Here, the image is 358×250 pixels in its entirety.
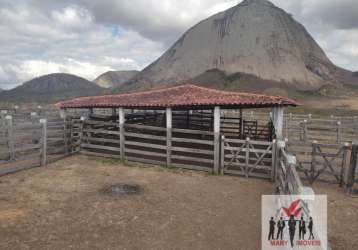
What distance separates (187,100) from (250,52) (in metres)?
62.2

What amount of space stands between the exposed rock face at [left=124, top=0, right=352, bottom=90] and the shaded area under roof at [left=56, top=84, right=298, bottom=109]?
5324cm

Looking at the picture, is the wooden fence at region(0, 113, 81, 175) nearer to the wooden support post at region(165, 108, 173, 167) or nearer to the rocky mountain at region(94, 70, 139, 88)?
the wooden support post at region(165, 108, 173, 167)

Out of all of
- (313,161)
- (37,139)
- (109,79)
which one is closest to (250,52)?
(313,161)

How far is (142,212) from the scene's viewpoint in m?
5.97

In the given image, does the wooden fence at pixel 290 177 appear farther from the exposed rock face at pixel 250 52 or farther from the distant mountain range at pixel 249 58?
the exposed rock face at pixel 250 52

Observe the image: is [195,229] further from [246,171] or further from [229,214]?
[246,171]

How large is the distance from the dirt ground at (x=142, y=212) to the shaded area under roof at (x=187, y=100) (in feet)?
9.24

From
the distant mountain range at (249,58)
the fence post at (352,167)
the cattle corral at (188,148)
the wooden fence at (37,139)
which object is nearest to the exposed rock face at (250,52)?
the distant mountain range at (249,58)

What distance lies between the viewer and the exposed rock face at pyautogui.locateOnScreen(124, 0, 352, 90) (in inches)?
2432

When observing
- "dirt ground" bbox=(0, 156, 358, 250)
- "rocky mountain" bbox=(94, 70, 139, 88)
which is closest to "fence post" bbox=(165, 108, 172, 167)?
"dirt ground" bbox=(0, 156, 358, 250)

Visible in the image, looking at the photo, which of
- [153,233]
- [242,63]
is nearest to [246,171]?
[153,233]

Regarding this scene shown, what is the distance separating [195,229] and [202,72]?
63922mm

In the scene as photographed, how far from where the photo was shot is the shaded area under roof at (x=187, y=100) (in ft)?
29.7

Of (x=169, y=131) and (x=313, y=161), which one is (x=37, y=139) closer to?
(x=169, y=131)
